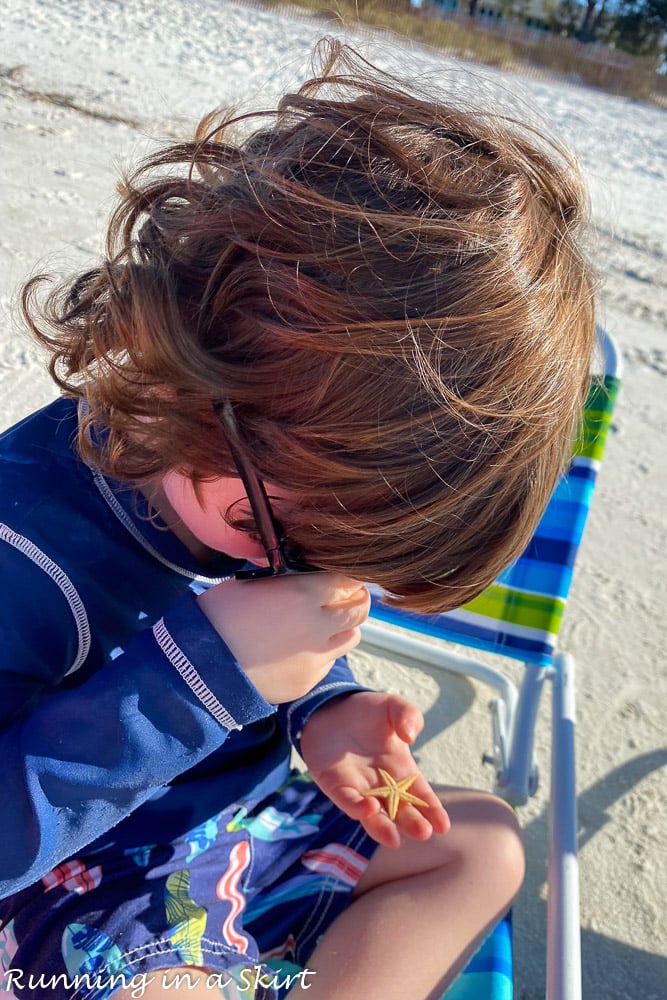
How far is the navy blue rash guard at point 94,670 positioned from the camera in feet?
2.64

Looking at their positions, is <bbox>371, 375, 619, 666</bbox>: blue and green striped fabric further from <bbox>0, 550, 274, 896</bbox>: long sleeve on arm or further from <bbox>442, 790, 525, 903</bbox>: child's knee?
<bbox>0, 550, 274, 896</bbox>: long sleeve on arm

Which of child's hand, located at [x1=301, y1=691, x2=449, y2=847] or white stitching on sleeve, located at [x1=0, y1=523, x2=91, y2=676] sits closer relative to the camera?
white stitching on sleeve, located at [x1=0, y1=523, x2=91, y2=676]

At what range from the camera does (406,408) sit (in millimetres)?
777

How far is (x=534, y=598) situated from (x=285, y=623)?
0.75 m

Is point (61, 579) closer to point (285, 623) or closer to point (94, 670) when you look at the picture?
point (94, 670)

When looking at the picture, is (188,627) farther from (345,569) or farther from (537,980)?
(537,980)

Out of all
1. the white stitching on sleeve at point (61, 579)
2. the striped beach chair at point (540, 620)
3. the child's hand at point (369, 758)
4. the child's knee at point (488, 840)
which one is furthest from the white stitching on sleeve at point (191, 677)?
the striped beach chair at point (540, 620)

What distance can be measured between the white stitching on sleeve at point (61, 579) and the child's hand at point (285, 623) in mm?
144

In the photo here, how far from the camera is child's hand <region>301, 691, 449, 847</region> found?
1034 mm

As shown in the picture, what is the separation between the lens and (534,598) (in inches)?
59.7

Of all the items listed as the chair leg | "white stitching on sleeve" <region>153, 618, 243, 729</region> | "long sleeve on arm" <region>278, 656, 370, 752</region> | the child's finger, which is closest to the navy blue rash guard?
"white stitching on sleeve" <region>153, 618, 243, 729</region>

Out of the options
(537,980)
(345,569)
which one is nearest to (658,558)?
(537,980)

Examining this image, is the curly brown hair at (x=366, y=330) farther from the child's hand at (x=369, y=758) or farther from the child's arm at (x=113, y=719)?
the child's hand at (x=369, y=758)

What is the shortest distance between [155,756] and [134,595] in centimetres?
22
